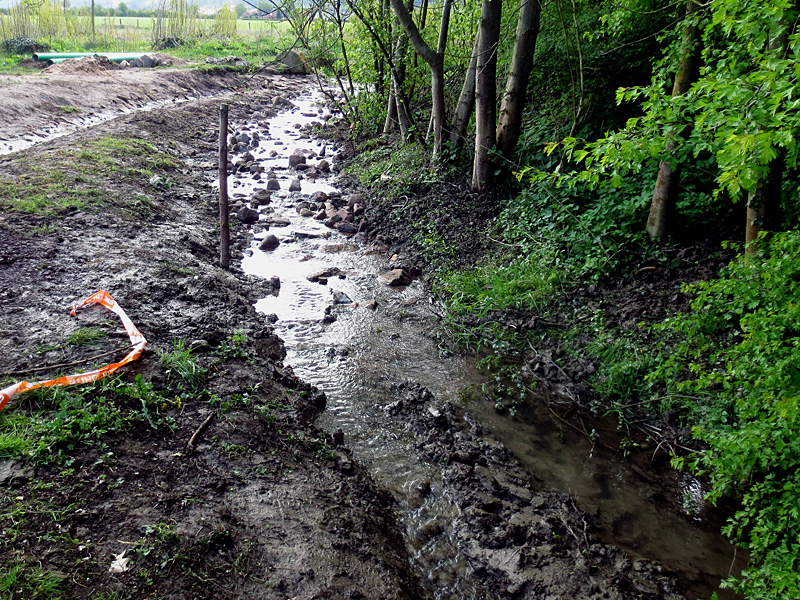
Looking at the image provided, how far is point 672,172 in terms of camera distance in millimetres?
5715

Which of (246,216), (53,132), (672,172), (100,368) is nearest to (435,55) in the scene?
(246,216)

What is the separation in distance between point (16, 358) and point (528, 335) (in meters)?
4.78

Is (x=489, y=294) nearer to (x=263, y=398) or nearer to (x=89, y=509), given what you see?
(x=263, y=398)

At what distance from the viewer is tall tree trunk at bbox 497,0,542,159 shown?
289 inches

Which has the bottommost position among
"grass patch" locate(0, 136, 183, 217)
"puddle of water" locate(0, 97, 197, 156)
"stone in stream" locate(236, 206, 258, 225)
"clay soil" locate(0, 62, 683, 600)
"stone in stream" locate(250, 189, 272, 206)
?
"clay soil" locate(0, 62, 683, 600)

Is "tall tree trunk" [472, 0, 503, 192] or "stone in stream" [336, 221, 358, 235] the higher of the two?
"tall tree trunk" [472, 0, 503, 192]

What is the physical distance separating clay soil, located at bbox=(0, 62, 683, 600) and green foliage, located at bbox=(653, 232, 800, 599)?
66 cm

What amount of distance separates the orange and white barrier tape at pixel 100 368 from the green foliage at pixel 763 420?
171 inches

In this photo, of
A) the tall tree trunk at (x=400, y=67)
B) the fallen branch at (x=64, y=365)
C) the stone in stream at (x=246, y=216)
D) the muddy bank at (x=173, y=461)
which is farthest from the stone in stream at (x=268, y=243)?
the fallen branch at (x=64, y=365)

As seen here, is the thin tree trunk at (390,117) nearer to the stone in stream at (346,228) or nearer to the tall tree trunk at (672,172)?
the stone in stream at (346,228)

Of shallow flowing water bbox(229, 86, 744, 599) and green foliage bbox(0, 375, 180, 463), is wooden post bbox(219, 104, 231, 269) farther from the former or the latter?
green foliage bbox(0, 375, 180, 463)

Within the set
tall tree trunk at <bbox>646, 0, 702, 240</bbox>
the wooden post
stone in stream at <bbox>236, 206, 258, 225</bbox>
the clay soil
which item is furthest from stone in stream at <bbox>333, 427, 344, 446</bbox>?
stone in stream at <bbox>236, 206, 258, 225</bbox>

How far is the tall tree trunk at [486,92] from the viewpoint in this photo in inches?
301

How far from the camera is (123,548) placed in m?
2.85
